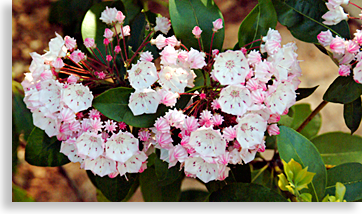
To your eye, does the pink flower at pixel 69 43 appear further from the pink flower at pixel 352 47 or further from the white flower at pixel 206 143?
the pink flower at pixel 352 47

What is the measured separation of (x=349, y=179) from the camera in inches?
42.6

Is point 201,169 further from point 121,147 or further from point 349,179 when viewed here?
point 349,179

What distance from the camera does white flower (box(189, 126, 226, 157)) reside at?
0.83 meters

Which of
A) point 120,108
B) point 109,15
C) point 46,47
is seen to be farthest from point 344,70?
point 46,47

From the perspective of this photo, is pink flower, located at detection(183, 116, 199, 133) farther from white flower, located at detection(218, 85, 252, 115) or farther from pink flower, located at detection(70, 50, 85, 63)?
pink flower, located at detection(70, 50, 85, 63)

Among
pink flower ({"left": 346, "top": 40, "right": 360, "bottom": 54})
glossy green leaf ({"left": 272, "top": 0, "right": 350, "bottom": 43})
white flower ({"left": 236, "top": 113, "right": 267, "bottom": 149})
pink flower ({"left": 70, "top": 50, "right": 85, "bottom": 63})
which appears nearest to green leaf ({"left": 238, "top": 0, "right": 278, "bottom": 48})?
glossy green leaf ({"left": 272, "top": 0, "right": 350, "bottom": 43})

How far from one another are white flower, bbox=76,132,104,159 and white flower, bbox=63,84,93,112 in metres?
0.09

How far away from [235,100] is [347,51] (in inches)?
17.8

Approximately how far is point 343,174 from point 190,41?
811mm

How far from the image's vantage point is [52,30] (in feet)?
5.60

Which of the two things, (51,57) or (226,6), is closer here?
(51,57)

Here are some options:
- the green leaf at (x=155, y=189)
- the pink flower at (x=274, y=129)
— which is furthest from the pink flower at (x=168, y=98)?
the green leaf at (x=155, y=189)
